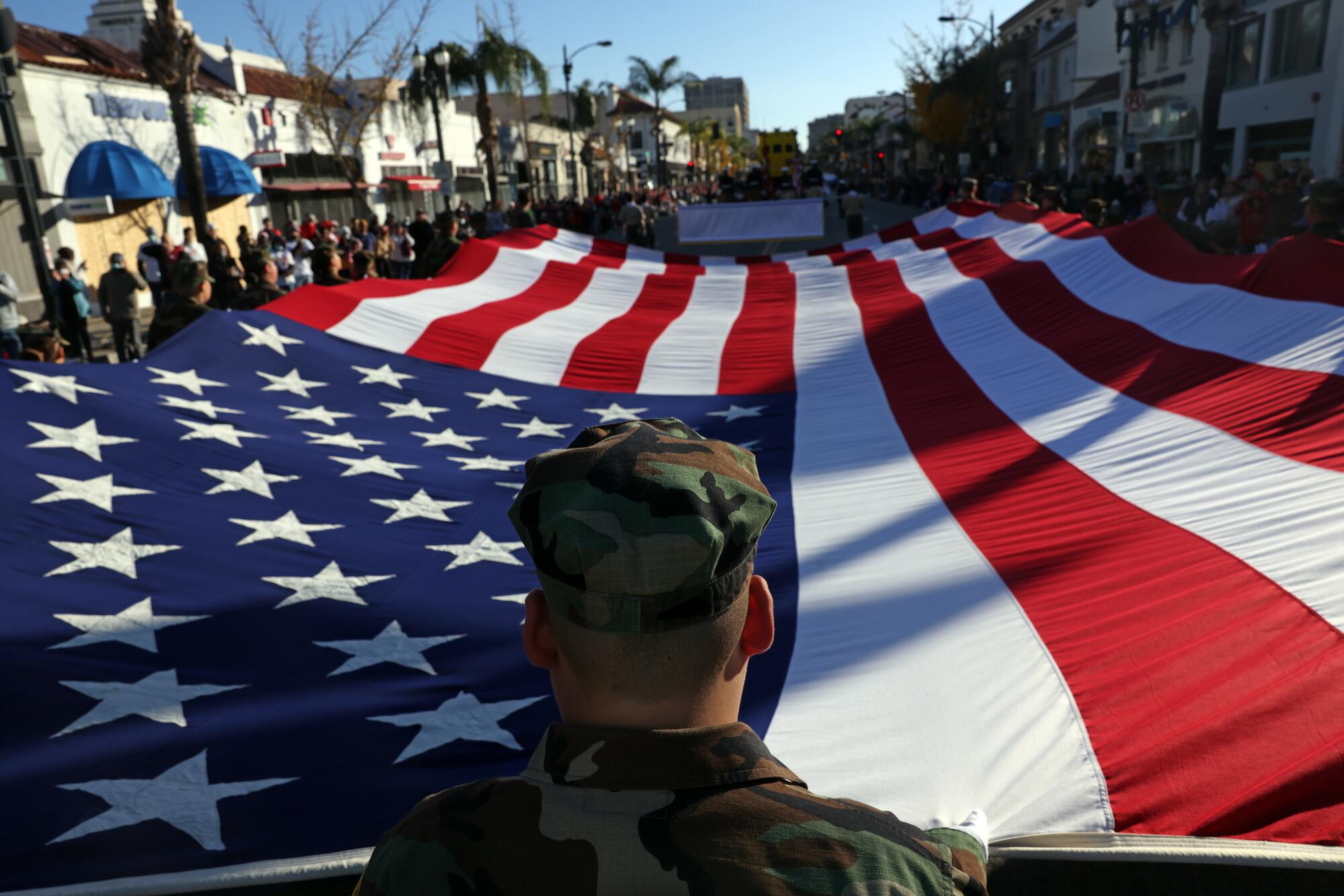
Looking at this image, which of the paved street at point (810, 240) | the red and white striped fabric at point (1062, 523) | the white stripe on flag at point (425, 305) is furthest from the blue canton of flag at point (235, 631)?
the paved street at point (810, 240)

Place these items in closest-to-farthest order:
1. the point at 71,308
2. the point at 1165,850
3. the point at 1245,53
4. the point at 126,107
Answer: the point at 1165,850
the point at 71,308
the point at 126,107
the point at 1245,53

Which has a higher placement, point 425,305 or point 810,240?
point 425,305

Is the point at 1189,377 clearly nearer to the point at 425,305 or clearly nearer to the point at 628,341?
the point at 628,341

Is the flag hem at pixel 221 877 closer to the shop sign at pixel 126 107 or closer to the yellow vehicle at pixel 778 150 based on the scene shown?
the shop sign at pixel 126 107

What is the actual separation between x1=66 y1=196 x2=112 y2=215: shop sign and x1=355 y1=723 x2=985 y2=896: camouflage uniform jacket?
18.8m

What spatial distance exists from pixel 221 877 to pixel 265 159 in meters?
23.6

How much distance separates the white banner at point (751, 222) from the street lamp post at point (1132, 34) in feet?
22.9

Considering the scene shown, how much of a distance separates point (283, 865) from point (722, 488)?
1.65m

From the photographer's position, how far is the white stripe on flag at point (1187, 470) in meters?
2.63

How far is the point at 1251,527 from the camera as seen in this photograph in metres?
2.88

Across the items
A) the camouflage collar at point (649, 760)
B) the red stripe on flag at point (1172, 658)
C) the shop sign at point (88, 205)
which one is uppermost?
the shop sign at point (88, 205)

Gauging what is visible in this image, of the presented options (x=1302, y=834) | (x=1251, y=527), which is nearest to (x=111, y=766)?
(x=1302, y=834)

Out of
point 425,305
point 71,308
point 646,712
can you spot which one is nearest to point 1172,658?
point 646,712

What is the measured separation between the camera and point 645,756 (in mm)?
967
